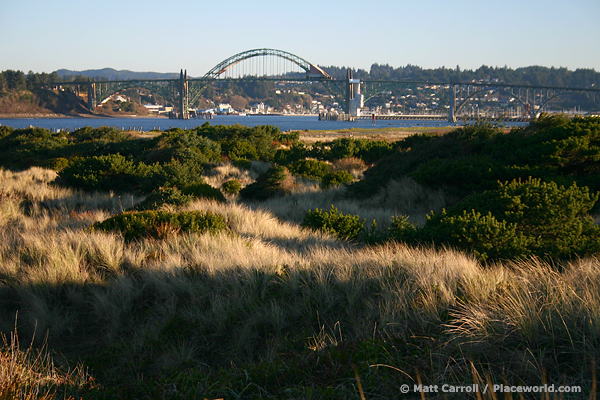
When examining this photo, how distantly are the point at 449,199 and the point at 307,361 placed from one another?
9770mm

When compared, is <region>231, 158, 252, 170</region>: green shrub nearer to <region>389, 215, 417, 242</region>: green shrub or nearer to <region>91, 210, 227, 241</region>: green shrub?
<region>91, 210, 227, 241</region>: green shrub

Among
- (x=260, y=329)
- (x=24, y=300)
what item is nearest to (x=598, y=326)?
(x=260, y=329)

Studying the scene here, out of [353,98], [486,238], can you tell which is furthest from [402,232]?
[353,98]

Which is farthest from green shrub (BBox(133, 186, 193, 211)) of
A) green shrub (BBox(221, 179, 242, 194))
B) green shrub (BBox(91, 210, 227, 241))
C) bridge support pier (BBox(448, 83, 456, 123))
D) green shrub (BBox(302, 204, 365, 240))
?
bridge support pier (BBox(448, 83, 456, 123))

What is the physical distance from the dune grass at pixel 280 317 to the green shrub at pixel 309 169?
12.4 m

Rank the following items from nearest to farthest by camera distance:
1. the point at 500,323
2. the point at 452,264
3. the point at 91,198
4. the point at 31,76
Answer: the point at 500,323 → the point at 452,264 → the point at 91,198 → the point at 31,76

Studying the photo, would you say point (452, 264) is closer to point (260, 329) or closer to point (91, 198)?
point (260, 329)

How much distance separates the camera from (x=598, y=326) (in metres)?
3.45

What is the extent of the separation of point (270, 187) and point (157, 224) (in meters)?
8.09

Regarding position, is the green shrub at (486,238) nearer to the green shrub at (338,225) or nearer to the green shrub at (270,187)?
the green shrub at (338,225)

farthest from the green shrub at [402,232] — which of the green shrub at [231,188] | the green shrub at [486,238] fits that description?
the green shrub at [231,188]

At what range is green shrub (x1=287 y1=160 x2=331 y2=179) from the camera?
20.4 metres

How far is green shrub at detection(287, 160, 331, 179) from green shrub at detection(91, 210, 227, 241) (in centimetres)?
1136

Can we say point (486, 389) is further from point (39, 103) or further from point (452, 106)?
point (39, 103)
